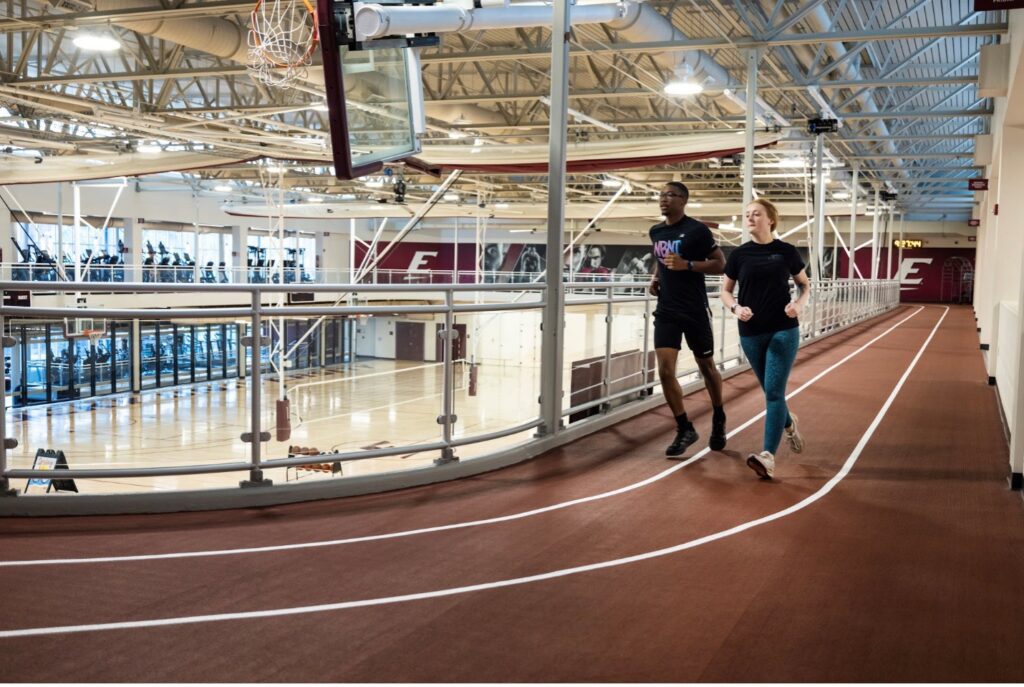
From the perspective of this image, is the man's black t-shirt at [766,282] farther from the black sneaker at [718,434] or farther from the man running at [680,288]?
the black sneaker at [718,434]

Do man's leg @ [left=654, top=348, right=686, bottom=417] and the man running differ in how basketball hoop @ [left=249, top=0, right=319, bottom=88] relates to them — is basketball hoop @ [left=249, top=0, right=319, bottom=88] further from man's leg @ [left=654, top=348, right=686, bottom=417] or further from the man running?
man's leg @ [left=654, top=348, right=686, bottom=417]

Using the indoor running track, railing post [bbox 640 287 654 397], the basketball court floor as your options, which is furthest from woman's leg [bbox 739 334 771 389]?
railing post [bbox 640 287 654 397]

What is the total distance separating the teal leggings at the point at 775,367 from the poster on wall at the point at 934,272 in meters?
45.5

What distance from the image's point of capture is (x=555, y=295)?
22.1 ft

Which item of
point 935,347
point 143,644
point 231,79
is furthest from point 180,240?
point 143,644

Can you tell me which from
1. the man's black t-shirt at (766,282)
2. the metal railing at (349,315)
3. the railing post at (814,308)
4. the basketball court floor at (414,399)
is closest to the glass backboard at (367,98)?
the metal railing at (349,315)

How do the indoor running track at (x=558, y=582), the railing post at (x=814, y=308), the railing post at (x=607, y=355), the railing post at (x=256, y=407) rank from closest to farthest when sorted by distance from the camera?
the indoor running track at (x=558, y=582)
the railing post at (x=256, y=407)
the railing post at (x=607, y=355)
the railing post at (x=814, y=308)

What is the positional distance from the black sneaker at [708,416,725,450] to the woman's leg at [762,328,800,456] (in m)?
0.89

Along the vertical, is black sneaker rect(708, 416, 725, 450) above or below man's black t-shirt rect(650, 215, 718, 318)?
below

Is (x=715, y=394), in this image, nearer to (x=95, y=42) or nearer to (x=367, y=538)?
(x=367, y=538)

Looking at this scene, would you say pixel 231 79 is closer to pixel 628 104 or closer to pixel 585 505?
pixel 628 104

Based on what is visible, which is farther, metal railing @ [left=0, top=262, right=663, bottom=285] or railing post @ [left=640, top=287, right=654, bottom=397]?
metal railing @ [left=0, top=262, right=663, bottom=285]

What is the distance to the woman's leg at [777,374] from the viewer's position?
5.57 m

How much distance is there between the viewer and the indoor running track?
301cm
